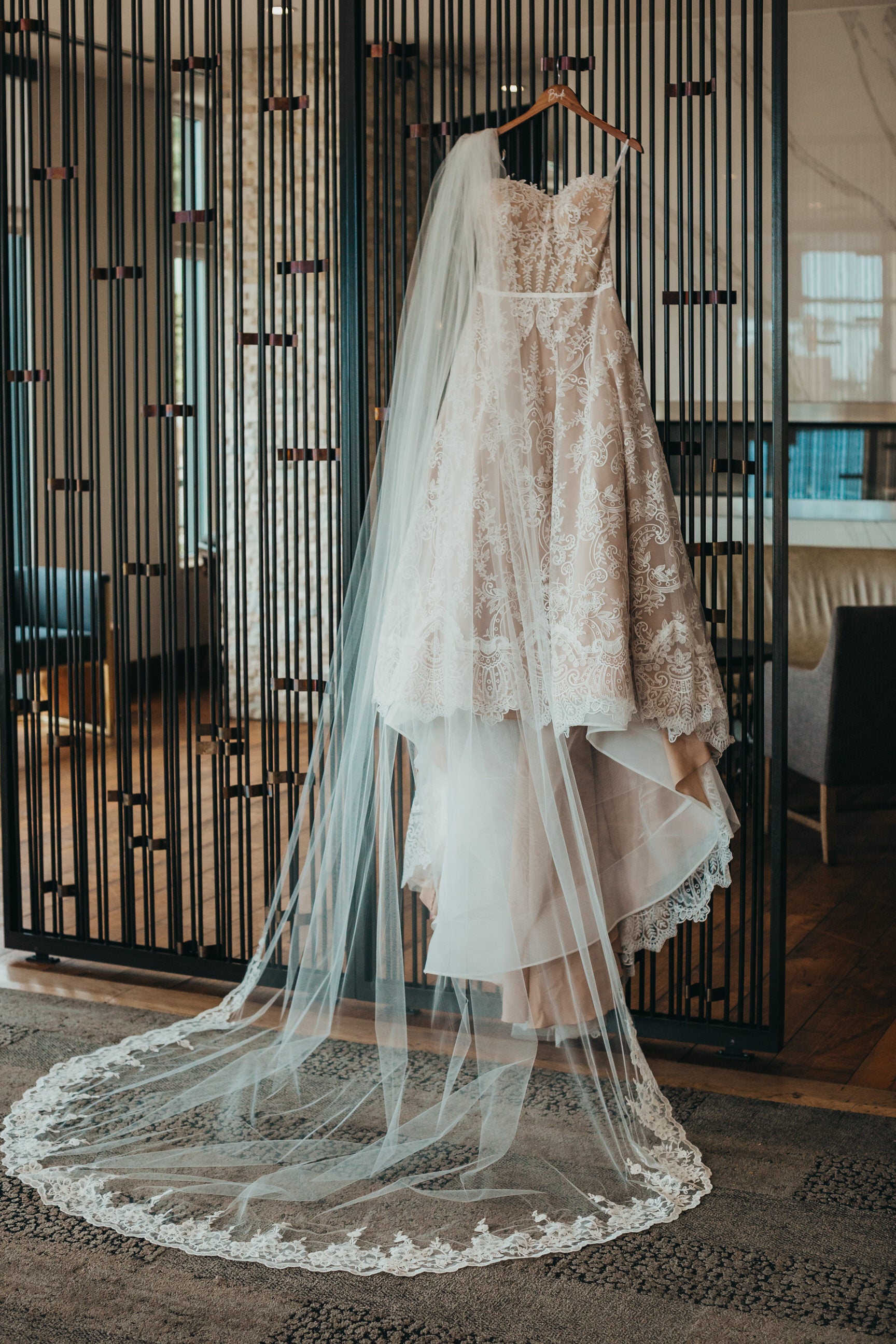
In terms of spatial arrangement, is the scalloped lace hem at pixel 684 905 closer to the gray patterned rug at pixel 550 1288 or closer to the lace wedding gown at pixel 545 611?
the lace wedding gown at pixel 545 611

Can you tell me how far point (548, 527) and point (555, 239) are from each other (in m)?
0.54

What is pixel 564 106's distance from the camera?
2545 millimetres

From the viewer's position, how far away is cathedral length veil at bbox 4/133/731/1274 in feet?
7.35

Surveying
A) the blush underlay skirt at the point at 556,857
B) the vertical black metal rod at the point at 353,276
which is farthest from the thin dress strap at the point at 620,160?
the blush underlay skirt at the point at 556,857

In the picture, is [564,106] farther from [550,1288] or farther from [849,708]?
[849,708]

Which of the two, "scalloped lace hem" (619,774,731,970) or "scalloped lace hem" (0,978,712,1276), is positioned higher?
"scalloped lace hem" (619,774,731,970)

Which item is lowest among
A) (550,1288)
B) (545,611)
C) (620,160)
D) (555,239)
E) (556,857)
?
(550,1288)

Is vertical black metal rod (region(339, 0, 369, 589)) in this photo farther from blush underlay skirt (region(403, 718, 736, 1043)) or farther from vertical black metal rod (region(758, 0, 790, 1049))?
vertical black metal rod (region(758, 0, 790, 1049))

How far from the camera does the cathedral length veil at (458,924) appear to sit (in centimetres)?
224

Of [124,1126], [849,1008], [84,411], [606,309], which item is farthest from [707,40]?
[124,1126]

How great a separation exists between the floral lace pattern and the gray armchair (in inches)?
66.3

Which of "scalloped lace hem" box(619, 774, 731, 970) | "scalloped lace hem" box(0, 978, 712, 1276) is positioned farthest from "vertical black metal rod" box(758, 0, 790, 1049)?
"scalloped lace hem" box(0, 978, 712, 1276)

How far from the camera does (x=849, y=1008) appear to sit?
3094 millimetres

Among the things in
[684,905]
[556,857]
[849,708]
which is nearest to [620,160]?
[556,857]
